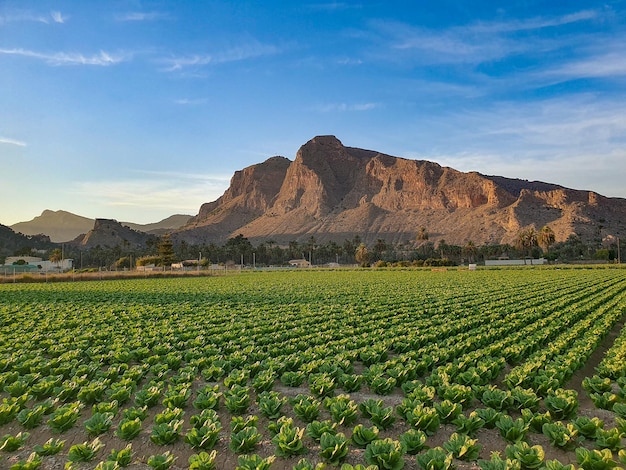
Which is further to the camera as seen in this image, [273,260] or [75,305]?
[273,260]

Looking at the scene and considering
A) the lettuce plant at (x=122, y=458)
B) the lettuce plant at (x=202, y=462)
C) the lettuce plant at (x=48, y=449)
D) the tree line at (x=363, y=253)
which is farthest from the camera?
the tree line at (x=363, y=253)

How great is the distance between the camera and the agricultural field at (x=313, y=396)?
667 centimetres

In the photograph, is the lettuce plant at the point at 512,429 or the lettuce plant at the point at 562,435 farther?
the lettuce plant at the point at 512,429

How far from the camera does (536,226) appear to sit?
138875mm

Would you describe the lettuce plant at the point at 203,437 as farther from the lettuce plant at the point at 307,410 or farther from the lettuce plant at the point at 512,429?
the lettuce plant at the point at 512,429

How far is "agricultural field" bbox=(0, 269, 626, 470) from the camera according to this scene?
6668mm

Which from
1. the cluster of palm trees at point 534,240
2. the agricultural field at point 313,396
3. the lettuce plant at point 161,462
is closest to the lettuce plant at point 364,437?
the agricultural field at point 313,396

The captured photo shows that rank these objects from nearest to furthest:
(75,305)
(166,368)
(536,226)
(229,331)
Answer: (166,368) → (229,331) → (75,305) → (536,226)

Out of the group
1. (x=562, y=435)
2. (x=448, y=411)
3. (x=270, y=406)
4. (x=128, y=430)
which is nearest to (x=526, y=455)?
(x=562, y=435)

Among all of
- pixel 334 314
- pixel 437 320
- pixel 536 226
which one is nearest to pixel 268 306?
pixel 334 314

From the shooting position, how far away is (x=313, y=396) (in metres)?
9.58

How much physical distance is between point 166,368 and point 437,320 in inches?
440

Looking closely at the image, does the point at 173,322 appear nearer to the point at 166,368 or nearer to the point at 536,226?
the point at 166,368

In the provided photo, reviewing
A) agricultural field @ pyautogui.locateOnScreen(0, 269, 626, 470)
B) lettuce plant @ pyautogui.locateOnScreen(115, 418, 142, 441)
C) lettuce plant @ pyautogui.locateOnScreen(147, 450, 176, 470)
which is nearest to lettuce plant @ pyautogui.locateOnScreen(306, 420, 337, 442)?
agricultural field @ pyautogui.locateOnScreen(0, 269, 626, 470)
